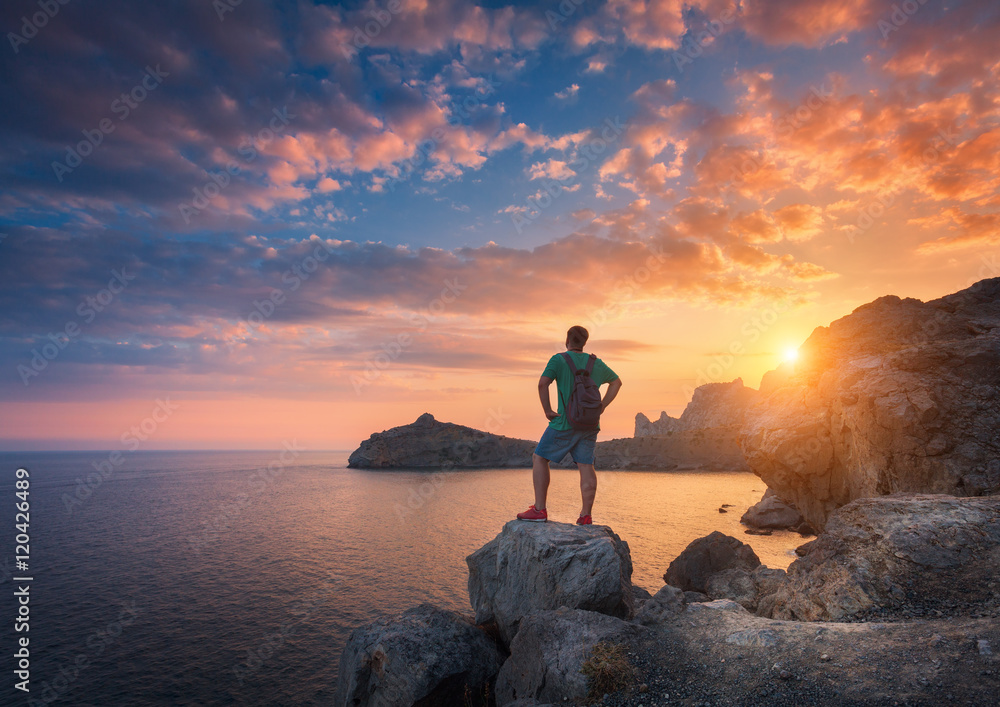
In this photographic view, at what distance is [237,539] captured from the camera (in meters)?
39.5

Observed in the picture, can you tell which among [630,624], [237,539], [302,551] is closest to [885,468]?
[630,624]

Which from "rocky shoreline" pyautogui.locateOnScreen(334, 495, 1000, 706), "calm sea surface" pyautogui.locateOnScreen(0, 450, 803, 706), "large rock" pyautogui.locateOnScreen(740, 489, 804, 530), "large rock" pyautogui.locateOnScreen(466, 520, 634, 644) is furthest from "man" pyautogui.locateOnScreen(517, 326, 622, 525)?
"large rock" pyautogui.locateOnScreen(740, 489, 804, 530)

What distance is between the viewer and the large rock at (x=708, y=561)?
22.3 meters

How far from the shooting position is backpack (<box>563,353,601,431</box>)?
31.0 feet

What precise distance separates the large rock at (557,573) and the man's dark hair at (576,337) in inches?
177

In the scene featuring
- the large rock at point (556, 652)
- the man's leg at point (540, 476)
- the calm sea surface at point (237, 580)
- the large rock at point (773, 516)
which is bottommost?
the large rock at point (773, 516)

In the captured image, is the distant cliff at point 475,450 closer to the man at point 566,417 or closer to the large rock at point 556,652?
the man at point 566,417

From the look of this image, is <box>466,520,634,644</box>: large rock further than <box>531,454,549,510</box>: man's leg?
No

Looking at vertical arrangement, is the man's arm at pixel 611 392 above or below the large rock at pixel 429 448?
above

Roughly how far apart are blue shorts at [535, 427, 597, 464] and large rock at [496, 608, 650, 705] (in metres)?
3.16

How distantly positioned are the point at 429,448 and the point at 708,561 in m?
126

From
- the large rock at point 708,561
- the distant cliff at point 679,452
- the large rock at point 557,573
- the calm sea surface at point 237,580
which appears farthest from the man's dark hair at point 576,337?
the distant cliff at point 679,452

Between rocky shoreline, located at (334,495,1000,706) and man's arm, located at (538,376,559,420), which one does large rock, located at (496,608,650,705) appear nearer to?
rocky shoreline, located at (334,495,1000,706)

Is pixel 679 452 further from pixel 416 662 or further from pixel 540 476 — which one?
pixel 416 662
